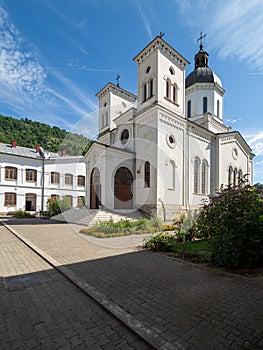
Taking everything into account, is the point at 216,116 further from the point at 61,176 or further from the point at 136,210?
the point at 61,176

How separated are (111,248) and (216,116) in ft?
72.0

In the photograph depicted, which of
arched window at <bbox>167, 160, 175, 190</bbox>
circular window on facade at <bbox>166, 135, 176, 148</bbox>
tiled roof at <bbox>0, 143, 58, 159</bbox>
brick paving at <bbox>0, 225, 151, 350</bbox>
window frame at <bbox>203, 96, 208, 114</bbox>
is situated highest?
window frame at <bbox>203, 96, 208, 114</bbox>

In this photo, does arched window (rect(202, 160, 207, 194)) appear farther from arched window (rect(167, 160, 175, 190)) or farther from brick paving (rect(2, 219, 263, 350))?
brick paving (rect(2, 219, 263, 350))

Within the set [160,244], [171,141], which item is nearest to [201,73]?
[171,141]

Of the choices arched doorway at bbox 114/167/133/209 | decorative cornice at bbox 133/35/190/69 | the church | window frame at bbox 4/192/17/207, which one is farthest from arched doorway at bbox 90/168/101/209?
window frame at bbox 4/192/17/207

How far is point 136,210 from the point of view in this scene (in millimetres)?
15812

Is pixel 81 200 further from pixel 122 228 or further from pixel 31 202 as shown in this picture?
pixel 122 228

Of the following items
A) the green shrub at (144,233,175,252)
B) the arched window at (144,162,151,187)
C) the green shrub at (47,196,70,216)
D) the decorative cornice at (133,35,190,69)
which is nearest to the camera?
the green shrub at (144,233,175,252)

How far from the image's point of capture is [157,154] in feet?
49.1

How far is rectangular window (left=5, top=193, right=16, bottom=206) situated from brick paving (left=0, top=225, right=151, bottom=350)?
23.9m

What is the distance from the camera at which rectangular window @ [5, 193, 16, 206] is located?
24.9m

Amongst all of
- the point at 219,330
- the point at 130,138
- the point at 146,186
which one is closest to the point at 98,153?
Answer: the point at 130,138

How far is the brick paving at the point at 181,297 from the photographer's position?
251 centimetres

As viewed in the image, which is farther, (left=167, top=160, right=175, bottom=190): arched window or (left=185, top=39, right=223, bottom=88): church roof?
(left=185, top=39, right=223, bottom=88): church roof
